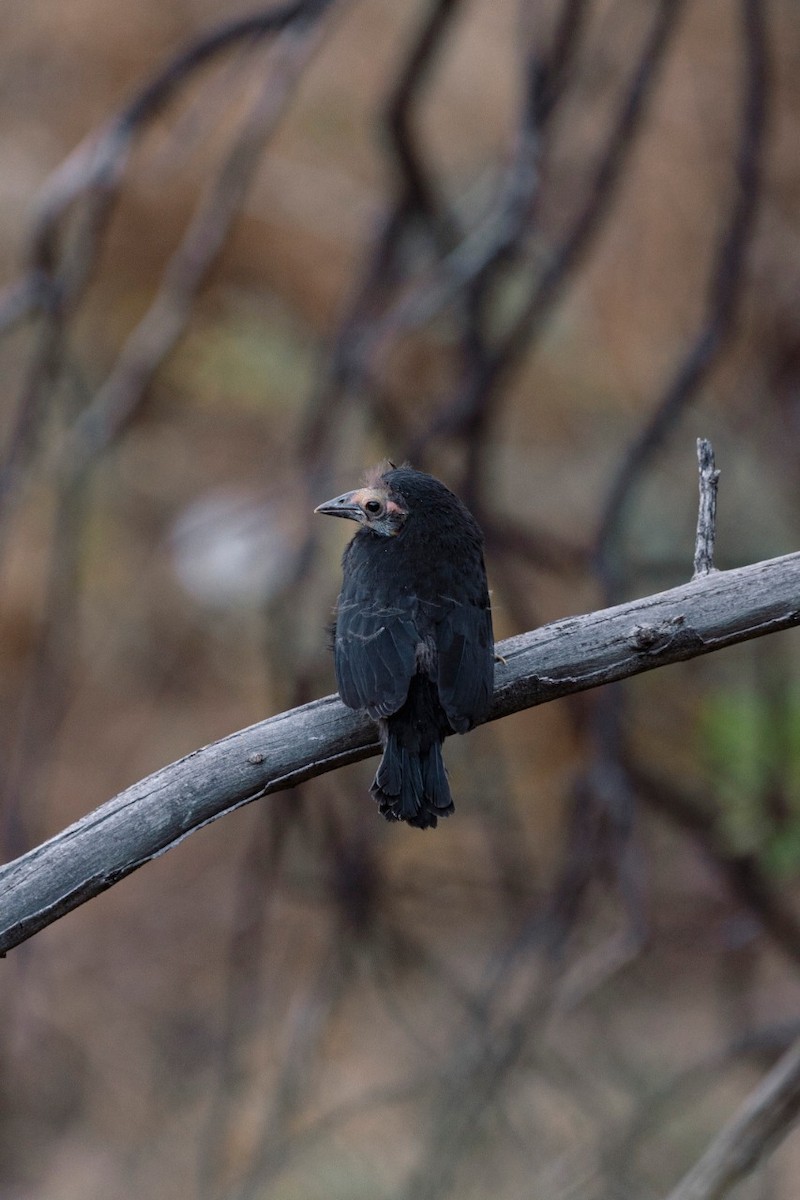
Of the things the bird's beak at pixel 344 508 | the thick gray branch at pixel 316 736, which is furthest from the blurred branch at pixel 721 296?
the thick gray branch at pixel 316 736

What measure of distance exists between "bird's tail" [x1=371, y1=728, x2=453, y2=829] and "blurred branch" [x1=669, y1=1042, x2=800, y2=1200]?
1110mm

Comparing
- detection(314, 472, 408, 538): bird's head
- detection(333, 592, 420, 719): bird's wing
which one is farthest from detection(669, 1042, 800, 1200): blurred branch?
detection(314, 472, 408, 538): bird's head

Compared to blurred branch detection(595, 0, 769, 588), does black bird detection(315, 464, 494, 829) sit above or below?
below

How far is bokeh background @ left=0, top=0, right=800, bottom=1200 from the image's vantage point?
10.7 ft

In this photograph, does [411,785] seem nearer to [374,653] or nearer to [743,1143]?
[374,653]

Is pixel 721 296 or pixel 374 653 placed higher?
pixel 721 296

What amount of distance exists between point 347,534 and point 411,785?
4.79m

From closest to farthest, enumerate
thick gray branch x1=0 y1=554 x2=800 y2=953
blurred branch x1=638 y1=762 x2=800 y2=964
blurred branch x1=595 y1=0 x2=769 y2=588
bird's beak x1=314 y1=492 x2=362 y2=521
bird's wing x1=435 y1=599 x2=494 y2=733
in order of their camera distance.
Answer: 1. thick gray branch x1=0 y1=554 x2=800 y2=953
2. bird's wing x1=435 y1=599 x2=494 y2=733
3. bird's beak x1=314 y1=492 x2=362 y2=521
4. blurred branch x1=595 y1=0 x2=769 y2=588
5. blurred branch x1=638 y1=762 x2=800 y2=964

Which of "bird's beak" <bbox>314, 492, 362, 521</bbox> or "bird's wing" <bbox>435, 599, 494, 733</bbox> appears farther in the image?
"bird's beak" <bbox>314, 492, 362, 521</bbox>

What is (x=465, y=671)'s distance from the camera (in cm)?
223

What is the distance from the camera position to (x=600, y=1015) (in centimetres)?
575

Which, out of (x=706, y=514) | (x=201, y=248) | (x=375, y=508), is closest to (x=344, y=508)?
(x=375, y=508)

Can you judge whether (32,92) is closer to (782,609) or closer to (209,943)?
(209,943)

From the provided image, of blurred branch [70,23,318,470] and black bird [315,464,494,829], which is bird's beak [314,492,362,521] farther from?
blurred branch [70,23,318,470]
